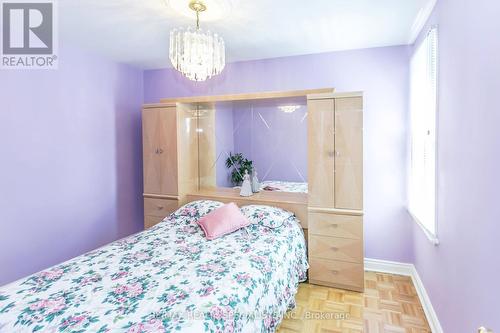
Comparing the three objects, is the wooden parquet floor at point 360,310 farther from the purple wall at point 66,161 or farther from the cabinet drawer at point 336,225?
the purple wall at point 66,161

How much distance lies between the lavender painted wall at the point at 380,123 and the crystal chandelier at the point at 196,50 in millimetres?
1540

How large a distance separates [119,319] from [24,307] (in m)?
0.56

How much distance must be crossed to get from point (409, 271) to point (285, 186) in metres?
1.59

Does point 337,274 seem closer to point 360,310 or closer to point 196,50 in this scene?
point 360,310

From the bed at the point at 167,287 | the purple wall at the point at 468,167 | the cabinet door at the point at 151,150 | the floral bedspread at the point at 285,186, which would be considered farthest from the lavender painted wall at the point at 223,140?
the purple wall at the point at 468,167

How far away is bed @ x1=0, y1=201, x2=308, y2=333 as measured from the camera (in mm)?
1323

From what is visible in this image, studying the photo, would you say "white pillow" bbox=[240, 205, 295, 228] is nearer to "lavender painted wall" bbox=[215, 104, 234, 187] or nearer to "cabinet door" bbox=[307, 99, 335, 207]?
"cabinet door" bbox=[307, 99, 335, 207]

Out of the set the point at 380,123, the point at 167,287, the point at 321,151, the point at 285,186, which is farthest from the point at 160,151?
the point at 380,123

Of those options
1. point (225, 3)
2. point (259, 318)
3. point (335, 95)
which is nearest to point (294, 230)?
point (259, 318)

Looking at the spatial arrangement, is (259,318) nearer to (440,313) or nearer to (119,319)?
(119,319)

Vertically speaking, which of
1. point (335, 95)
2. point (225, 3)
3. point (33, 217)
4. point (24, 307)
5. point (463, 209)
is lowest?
point (24, 307)

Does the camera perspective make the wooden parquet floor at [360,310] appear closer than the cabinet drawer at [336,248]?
Yes

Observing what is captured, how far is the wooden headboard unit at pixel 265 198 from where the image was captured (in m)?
2.87

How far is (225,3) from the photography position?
1917 mm
